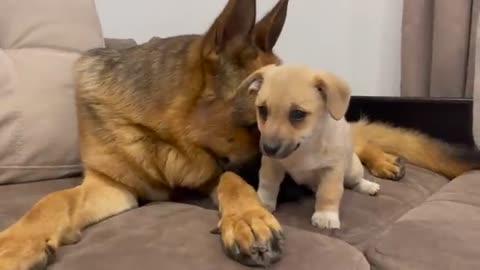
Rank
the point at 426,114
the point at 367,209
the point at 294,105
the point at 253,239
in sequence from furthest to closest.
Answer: the point at 426,114, the point at 367,209, the point at 294,105, the point at 253,239

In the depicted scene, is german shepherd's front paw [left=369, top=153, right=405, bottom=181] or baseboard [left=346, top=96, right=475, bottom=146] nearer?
german shepherd's front paw [left=369, top=153, right=405, bottom=181]

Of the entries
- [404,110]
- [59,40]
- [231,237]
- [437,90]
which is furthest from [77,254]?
[437,90]

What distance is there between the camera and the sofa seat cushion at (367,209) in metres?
1.31

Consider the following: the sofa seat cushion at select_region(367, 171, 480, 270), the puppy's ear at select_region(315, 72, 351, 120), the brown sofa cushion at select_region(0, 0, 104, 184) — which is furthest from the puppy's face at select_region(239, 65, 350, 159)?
the brown sofa cushion at select_region(0, 0, 104, 184)

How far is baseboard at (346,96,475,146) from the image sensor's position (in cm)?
187

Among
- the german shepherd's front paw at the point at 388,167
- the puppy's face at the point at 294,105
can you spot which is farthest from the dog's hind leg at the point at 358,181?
the puppy's face at the point at 294,105

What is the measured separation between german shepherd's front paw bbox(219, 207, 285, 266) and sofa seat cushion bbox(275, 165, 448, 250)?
19cm

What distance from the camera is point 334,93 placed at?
1235 mm

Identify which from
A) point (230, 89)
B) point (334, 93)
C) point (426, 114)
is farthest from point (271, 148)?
point (426, 114)

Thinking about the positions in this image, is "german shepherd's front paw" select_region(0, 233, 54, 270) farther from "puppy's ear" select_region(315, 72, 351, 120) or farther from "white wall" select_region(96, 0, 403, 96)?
"white wall" select_region(96, 0, 403, 96)

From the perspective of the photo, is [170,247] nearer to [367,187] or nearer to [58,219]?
[58,219]

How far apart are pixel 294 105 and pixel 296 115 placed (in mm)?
18

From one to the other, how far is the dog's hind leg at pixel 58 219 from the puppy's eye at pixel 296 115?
42 centimetres

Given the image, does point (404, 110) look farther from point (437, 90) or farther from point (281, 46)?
point (281, 46)
